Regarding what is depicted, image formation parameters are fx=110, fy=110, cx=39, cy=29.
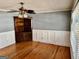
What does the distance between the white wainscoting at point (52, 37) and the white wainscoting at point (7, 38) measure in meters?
1.54

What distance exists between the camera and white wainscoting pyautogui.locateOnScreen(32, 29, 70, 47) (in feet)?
Result: 21.3

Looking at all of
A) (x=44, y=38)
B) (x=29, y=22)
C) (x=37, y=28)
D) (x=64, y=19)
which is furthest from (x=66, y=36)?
(x=29, y=22)

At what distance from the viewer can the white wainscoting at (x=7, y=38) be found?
247 inches

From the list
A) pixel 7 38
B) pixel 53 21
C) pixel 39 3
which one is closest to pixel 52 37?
pixel 53 21

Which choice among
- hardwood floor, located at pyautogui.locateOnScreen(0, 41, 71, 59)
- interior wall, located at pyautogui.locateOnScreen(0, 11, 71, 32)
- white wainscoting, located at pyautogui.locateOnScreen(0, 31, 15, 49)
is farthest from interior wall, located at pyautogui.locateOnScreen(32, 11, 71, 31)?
white wainscoting, located at pyautogui.locateOnScreen(0, 31, 15, 49)

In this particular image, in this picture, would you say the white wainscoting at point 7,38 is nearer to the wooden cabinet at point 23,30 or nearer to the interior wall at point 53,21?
the wooden cabinet at point 23,30

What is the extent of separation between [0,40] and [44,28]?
2919 mm

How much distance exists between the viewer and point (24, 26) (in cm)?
844

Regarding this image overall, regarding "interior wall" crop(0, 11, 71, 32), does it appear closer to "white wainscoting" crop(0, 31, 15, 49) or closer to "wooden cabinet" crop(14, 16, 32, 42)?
"white wainscoting" crop(0, 31, 15, 49)

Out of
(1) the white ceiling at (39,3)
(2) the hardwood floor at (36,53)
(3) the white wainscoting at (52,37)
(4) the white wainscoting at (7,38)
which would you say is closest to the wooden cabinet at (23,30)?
(3) the white wainscoting at (52,37)

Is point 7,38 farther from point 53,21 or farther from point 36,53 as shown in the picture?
point 53,21

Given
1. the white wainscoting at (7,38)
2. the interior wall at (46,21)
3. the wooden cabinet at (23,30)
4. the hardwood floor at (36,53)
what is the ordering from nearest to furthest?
1. the hardwood floor at (36,53)
2. the white wainscoting at (7,38)
3. the interior wall at (46,21)
4. the wooden cabinet at (23,30)

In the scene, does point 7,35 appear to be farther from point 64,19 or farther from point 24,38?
point 64,19

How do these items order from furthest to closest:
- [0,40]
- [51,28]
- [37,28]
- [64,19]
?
[37,28] < [51,28] < [64,19] < [0,40]
